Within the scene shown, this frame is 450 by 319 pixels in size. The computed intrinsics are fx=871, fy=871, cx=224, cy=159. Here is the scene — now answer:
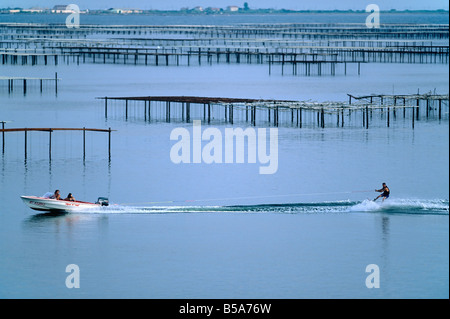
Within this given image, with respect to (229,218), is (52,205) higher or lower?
higher

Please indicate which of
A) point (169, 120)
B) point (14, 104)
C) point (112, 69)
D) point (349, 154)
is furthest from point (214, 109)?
point (112, 69)

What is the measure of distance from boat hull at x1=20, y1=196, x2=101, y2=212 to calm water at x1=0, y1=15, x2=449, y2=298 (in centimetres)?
49

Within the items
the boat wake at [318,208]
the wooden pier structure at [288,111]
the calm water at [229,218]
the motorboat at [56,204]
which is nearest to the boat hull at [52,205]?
the motorboat at [56,204]

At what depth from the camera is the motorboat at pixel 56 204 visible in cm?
4497

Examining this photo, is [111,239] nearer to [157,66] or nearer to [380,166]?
[380,166]

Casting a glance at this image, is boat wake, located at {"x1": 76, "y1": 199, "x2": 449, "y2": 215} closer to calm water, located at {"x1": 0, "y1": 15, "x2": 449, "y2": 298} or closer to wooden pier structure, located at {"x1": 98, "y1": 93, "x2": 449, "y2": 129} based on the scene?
calm water, located at {"x1": 0, "y1": 15, "x2": 449, "y2": 298}

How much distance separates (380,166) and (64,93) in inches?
2090

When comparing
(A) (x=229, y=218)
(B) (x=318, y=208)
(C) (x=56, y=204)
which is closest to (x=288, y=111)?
(B) (x=318, y=208)

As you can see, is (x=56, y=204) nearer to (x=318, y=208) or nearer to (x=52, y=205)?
(x=52, y=205)

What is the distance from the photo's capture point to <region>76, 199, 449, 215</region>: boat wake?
46562mm

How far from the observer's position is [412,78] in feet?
399

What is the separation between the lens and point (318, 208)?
1871 inches

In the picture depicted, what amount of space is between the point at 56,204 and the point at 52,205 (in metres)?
0.23

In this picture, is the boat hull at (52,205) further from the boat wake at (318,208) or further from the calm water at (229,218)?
the boat wake at (318,208)
